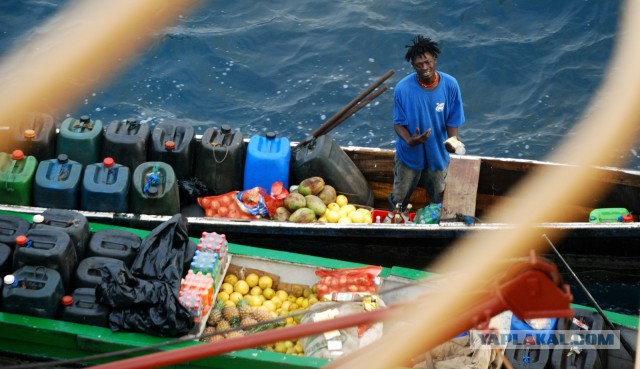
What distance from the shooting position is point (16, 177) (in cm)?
883

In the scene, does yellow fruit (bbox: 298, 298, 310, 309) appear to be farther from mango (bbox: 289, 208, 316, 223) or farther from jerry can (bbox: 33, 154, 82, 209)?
jerry can (bbox: 33, 154, 82, 209)

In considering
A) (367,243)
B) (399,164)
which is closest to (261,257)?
(367,243)

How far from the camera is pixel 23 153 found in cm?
917

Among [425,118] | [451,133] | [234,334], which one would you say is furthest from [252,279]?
[451,133]

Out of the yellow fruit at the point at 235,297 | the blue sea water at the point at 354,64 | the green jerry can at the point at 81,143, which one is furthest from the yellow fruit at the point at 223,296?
the blue sea water at the point at 354,64

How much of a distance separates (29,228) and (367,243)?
3.60m

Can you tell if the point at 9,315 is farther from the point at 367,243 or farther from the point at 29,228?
the point at 367,243

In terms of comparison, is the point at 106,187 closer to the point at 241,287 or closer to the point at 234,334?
the point at 241,287

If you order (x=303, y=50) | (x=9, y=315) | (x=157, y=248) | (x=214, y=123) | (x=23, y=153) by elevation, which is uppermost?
(x=303, y=50)

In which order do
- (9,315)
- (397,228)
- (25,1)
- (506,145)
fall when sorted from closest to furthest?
(9,315) < (397,228) < (506,145) < (25,1)

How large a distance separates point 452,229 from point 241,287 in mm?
2410

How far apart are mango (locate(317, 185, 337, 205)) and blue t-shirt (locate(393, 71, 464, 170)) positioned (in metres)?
0.91

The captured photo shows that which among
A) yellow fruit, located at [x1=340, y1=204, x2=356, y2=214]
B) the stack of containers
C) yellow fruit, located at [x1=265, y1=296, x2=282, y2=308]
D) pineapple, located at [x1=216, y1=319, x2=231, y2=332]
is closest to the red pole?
the stack of containers

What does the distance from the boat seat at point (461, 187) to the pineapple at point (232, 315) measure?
2764 mm
